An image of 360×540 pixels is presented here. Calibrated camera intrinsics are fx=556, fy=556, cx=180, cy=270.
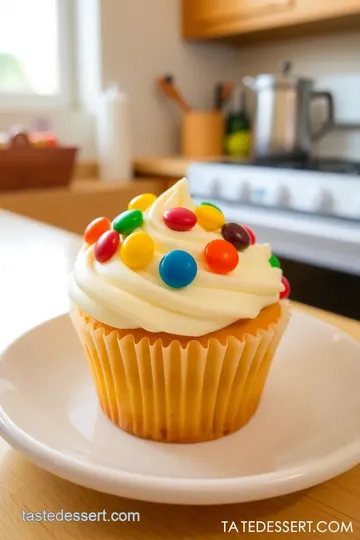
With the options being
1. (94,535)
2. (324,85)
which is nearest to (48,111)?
(324,85)

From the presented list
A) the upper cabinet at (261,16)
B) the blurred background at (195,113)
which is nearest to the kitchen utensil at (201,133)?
the blurred background at (195,113)

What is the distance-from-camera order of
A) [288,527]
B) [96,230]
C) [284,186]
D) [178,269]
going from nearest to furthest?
[288,527] < [178,269] < [96,230] < [284,186]

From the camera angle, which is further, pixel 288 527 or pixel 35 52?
pixel 35 52

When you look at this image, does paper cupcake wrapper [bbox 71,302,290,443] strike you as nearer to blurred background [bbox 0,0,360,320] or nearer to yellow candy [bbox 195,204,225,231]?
yellow candy [bbox 195,204,225,231]

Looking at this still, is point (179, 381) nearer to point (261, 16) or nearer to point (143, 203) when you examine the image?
point (143, 203)

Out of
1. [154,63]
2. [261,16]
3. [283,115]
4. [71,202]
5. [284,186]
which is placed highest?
[261,16]

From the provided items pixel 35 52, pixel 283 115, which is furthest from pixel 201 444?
pixel 35 52

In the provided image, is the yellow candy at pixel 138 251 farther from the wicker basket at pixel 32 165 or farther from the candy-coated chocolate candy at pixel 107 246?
the wicker basket at pixel 32 165
